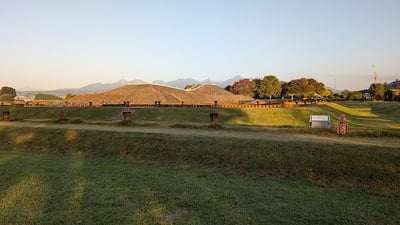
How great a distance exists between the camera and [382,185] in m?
9.06

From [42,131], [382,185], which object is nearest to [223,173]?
[382,185]

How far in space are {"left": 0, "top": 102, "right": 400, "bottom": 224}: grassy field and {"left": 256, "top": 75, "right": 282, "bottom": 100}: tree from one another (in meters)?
77.3

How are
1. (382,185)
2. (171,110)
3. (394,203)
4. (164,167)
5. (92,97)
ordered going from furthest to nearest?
1. (92,97)
2. (171,110)
3. (164,167)
4. (382,185)
5. (394,203)

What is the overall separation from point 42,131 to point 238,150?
10.9 meters

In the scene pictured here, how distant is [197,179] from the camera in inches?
391

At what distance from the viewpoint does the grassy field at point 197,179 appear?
22.7 feet

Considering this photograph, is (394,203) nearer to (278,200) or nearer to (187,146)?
(278,200)

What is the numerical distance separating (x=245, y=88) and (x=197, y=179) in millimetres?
93772

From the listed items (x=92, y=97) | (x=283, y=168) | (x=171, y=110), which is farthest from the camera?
(x=92, y=97)

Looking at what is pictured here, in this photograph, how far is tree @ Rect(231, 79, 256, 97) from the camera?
100750 mm

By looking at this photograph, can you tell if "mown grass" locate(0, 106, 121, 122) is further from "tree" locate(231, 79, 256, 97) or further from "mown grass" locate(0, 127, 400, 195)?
"tree" locate(231, 79, 256, 97)

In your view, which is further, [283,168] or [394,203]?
[283,168]

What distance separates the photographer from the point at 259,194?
831 centimetres

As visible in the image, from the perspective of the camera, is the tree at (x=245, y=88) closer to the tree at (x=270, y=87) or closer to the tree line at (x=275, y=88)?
the tree line at (x=275, y=88)
